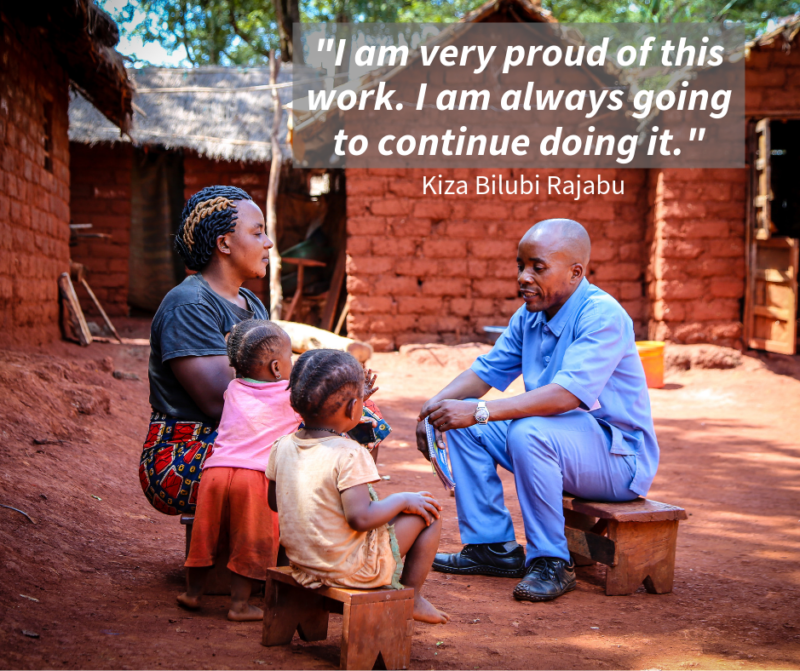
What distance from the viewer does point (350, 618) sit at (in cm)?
204

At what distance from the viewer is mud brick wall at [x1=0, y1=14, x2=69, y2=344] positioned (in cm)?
634

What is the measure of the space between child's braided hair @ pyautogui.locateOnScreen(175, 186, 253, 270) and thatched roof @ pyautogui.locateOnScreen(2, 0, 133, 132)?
371cm

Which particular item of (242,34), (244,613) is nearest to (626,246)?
(244,613)

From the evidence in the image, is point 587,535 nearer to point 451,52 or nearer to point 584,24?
point 451,52

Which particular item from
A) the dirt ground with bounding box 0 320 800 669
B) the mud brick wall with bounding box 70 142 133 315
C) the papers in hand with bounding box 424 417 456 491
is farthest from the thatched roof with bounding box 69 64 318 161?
the papers in hand with bounding box 424 417 456 491

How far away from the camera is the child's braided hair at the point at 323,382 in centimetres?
212

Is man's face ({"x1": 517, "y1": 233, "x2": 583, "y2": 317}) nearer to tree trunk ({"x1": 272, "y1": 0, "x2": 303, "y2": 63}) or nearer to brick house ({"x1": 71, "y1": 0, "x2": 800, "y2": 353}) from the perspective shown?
brick house ({"x1": 71, "y1": 0, "x2": 800, "y2": 353})

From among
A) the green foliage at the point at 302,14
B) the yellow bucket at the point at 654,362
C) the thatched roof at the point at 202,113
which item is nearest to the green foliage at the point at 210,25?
the green foliage at the point at 302,14

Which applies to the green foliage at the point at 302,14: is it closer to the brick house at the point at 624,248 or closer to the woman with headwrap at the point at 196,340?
the brick house at the point at 624,248

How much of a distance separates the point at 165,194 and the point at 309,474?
10.9 meters

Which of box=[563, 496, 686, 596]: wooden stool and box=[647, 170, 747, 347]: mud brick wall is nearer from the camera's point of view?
box=[563, 496, 686, 596]: wooden stool

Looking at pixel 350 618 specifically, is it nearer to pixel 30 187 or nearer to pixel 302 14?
pixel 30 187

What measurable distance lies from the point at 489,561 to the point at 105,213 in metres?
10.1

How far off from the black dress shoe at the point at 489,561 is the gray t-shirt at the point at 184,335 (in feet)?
4.11
